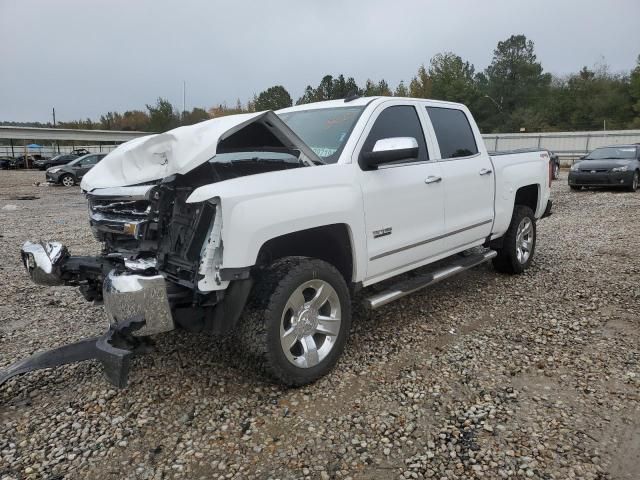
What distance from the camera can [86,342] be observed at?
3049 mm

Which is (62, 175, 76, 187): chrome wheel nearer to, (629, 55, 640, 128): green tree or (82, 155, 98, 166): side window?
(82, 155, 98, 166): side window

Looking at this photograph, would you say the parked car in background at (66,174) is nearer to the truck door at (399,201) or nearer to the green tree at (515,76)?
the truck door at (399,201)

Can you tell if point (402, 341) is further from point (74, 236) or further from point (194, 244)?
point (74, 236)

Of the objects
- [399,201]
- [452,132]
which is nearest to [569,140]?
[452,132]

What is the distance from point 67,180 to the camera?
22.1 m

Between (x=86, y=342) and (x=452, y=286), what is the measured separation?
3875 mm

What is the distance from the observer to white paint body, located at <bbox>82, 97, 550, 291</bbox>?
278 cm

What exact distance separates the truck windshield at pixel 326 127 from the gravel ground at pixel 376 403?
5.29ft

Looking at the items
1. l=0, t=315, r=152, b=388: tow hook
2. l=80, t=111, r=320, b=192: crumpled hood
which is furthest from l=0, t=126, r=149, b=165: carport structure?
l=0, t=315, r=152, b=388: tow hook

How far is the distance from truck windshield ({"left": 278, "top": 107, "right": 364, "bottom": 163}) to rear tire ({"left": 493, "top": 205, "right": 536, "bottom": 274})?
270cm

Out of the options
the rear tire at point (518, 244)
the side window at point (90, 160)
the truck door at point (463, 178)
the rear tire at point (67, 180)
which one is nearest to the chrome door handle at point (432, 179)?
the truck door at point (463, 178)

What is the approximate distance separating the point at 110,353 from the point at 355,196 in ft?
6.13

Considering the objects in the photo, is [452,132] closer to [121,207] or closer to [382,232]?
[382,232]

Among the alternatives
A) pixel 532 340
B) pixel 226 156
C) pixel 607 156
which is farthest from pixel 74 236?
pixel 607 156
